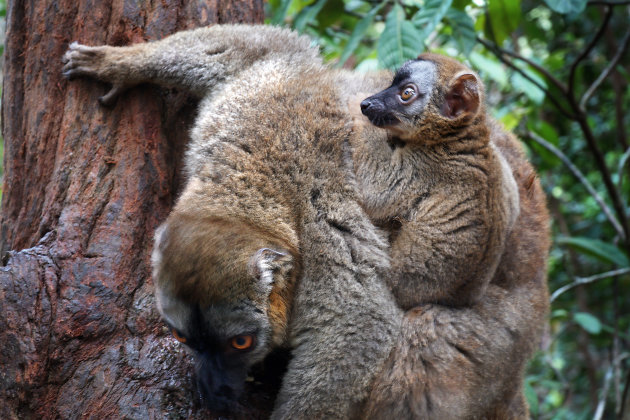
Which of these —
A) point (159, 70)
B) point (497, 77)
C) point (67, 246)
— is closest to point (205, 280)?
point (67, 246)

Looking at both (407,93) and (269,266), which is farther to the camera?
(407,93)

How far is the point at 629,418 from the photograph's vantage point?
24.8 ft

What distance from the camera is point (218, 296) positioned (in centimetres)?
311

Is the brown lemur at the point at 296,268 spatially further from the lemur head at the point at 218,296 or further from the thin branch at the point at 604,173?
the thin branch at the point at 604,173

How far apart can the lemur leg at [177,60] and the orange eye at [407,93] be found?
103 cm

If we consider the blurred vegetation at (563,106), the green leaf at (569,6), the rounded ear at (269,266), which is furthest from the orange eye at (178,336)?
the green leaf at (569,6)

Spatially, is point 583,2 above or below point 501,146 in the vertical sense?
above

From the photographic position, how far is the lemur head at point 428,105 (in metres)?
3.67

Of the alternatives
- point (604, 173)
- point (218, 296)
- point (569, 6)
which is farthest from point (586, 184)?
point (218, 296)

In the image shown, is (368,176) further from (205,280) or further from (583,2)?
(583,2)

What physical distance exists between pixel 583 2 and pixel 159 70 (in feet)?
11.7

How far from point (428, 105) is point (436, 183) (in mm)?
539

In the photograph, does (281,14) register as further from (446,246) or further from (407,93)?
(446,246)

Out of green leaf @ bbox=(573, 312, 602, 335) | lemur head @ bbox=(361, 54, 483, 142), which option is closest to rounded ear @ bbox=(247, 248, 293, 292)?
lemur head @ bbox=(361, 54, 483, 142)
